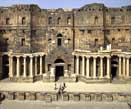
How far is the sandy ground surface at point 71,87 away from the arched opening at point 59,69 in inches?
102

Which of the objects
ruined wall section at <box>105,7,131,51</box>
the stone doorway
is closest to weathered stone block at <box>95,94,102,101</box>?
ruined wall section at <box>105,7,131,51</box>

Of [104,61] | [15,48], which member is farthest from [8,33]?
[104,61]

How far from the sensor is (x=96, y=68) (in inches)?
1252

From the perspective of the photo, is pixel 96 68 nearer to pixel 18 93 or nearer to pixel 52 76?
pixel 52 76

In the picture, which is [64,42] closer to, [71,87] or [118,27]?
[118,27]

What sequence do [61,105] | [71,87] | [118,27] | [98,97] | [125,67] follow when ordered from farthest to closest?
[118,27], [125,67], [71,87], [98,97], [61,105]

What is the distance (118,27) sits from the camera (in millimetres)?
32969

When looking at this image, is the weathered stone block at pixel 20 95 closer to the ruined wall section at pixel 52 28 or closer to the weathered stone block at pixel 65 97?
the weathered stone block at pixel 65 97

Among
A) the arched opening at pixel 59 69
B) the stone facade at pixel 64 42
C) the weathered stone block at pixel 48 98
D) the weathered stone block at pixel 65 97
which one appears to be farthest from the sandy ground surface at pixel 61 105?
the arched opening at pixel 59 69

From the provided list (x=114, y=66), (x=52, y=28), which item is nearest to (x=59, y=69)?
(x=52, y=28)

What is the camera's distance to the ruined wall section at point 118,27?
32.8 m

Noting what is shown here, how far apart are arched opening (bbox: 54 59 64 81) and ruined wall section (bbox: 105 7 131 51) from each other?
16.6 ft

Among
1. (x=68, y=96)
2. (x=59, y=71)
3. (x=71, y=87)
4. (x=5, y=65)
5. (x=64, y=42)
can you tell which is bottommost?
(x=68, y=96)

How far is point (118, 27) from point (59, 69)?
22.9ft
